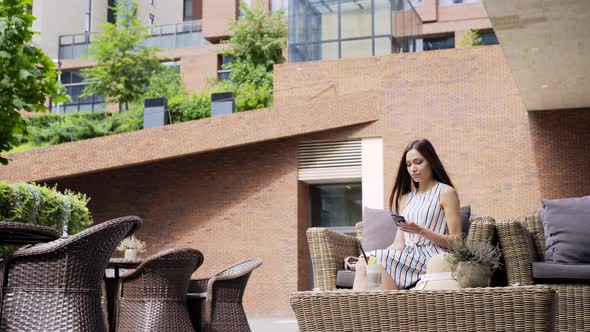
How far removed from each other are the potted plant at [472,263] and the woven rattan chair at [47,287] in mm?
1479

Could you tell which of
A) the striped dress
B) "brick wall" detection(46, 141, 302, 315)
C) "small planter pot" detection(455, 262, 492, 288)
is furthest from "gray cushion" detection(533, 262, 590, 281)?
"brick wall" detection(46, 141, 302, 315)

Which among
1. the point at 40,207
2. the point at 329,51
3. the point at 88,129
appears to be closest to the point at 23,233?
the point at 40,207

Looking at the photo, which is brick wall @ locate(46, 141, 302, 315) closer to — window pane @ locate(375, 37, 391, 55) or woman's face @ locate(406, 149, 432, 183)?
window pane @ locate(375, 37, 391, 55)

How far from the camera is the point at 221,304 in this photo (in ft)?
19.4

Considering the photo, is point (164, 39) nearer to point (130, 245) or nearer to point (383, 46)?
point (383, 46)

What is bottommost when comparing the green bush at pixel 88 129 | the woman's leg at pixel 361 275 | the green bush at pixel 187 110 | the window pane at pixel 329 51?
the woman's leg at pixel 361 275

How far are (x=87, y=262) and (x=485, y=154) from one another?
1291 cm

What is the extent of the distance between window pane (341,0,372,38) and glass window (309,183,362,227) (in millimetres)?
3199

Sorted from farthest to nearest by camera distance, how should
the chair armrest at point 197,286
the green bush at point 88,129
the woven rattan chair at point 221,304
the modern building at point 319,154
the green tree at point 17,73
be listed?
the green bush at point 88,129 < the modern building at point 319,154 < the chair armrest at point 197,286 < the green tree at point 17,73 < the woven rattan chair at point 221,304

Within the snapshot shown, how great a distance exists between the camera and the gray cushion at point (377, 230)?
225 inches

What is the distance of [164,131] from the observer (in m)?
15.6

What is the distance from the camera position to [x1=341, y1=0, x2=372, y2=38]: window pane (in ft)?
55.1

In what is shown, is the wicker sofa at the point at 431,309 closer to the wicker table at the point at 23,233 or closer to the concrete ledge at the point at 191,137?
the wicker table at the point at 23,233

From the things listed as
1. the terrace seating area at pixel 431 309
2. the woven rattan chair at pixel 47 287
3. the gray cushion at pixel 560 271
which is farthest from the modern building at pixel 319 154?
the woven rattan chair at pixel 47 287
